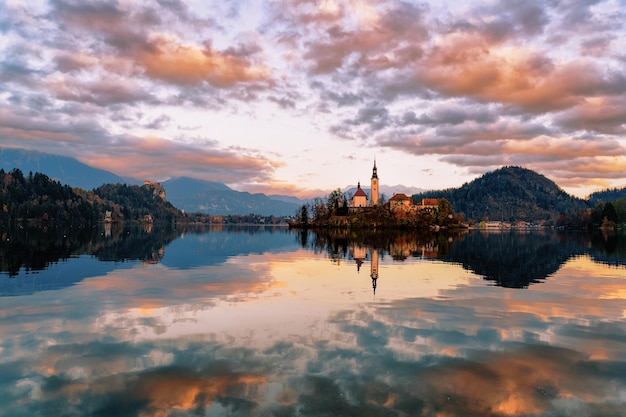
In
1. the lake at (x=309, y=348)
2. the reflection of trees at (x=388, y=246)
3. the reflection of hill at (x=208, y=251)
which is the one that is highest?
the lake at (x=309, y=348)

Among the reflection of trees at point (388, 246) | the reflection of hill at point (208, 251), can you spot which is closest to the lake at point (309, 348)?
the reflection of hill at point (208, 251)

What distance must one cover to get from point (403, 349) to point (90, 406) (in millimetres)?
12442

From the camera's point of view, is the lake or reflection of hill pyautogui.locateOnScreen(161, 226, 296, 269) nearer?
the lake

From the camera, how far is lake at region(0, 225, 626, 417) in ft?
46.2

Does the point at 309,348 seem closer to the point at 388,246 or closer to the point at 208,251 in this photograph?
the point at 208,251

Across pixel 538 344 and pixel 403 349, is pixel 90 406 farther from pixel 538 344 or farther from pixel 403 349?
pixel 538 344

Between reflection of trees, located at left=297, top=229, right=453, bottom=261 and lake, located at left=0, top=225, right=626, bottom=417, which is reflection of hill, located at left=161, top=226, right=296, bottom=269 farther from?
lake, located at left=0, top=225, right=626, bottom=417

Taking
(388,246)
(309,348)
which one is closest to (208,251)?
(388,246)

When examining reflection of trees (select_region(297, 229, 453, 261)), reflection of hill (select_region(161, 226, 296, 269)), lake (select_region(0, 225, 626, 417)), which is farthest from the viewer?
reflection of trees (select_region(297, 229, 453, 261))

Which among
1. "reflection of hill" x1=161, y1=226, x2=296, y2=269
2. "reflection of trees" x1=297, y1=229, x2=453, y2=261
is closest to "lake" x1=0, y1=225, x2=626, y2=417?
"reflection of hill" x1=161, y1=226, x2=296, y2=269

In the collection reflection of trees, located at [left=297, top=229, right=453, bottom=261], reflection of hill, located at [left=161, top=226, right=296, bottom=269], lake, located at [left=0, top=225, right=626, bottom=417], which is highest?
lake, located at [left=0, top=225, right=626, bottom=417]

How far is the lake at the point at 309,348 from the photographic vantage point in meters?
14.1

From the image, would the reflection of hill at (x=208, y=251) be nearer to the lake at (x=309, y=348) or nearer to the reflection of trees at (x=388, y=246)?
the reflection of trees at (x=388, y=246)

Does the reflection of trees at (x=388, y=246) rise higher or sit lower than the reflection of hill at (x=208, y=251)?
higher
